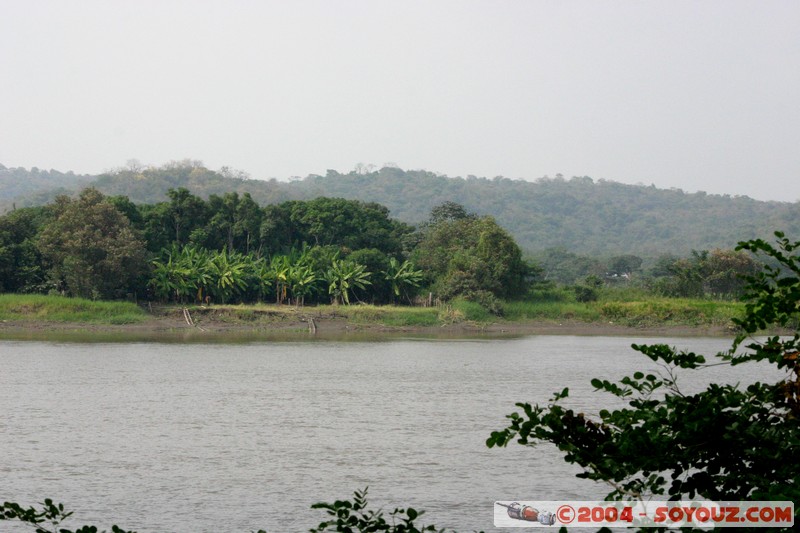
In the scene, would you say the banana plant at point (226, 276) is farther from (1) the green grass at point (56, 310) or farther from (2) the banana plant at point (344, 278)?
(1) the green grass at point (56, 310)

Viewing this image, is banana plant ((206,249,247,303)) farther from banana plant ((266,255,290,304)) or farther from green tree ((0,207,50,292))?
green tree ((0,207,50,292))

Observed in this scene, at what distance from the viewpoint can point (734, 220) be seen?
537ft

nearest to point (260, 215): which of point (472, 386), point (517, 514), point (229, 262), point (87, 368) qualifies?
point (229, 262)

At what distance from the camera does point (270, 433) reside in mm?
19859

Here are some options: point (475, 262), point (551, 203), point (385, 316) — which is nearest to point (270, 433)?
point (385, 316)

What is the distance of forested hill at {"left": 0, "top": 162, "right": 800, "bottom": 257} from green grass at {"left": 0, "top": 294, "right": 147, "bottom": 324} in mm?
68720

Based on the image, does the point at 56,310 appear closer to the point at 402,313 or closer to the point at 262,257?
the point at 262,257

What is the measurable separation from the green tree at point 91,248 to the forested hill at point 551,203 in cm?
6810

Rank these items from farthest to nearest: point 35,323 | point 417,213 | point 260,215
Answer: point 417,213 < point 260,215 < point 35,323

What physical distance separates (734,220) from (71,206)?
136373mm

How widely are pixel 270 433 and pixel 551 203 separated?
5870 inches

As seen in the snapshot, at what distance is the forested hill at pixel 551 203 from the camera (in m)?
126

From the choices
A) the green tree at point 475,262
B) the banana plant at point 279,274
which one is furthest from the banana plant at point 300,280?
the green tree at point 475,262

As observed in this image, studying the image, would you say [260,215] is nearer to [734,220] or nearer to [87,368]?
[87,368]
